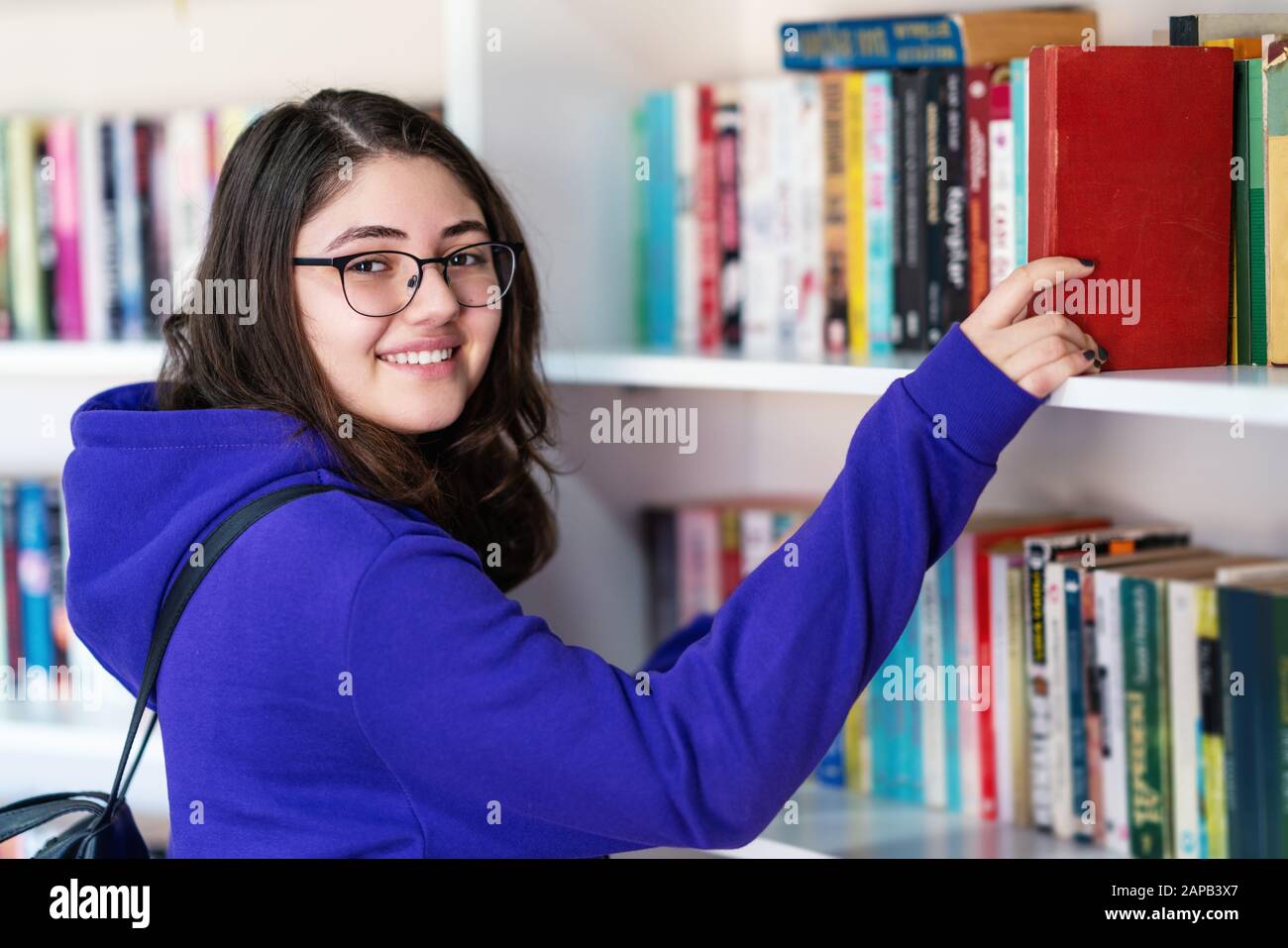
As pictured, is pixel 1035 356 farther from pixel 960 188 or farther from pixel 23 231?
pixel 23 231

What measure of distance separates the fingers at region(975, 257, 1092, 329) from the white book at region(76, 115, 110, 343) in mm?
1083

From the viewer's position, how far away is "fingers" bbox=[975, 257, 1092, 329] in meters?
0.95


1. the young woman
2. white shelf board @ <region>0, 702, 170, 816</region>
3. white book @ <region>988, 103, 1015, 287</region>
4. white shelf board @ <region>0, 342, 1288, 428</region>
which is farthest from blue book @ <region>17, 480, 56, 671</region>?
white book @ <region>988, 103, 1015, 287</region>

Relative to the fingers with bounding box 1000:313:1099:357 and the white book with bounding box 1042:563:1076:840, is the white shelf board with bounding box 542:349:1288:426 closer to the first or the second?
the fingers with bounding box 1000:313:1099:357

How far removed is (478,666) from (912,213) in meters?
0.64

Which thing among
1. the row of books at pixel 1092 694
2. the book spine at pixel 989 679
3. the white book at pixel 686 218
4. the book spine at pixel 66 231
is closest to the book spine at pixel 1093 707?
the row of books at pixel 1092 694

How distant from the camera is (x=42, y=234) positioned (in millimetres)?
1664

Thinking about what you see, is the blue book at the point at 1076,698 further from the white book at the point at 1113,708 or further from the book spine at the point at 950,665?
the book spine at the point at 950,665

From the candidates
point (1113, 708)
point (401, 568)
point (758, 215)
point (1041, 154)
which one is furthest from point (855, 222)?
point (401, 568)

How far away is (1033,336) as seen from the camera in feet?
3.10

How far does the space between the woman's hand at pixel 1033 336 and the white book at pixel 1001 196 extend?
0.26m

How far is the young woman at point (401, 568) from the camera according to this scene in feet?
3.03

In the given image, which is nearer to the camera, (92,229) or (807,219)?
(807,219)
